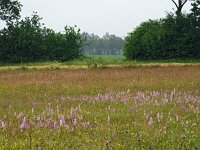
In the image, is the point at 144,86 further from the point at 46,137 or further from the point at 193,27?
the point at 193,27

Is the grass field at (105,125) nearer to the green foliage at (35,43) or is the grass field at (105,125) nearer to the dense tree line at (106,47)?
the green foliage at (35,43)

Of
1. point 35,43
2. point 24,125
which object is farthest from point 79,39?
point 24,125

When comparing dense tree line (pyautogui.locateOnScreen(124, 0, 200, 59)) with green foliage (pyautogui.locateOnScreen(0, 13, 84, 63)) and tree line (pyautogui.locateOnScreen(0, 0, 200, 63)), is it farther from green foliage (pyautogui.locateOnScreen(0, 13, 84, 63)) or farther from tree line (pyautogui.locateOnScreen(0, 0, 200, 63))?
green foliage (pyautogui.locateOnScreen(0, 13, 84, 63))

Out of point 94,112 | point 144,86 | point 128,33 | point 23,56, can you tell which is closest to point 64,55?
point 23,56

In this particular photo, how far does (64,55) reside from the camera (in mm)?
44094

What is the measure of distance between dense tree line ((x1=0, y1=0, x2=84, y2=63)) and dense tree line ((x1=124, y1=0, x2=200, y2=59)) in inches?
273

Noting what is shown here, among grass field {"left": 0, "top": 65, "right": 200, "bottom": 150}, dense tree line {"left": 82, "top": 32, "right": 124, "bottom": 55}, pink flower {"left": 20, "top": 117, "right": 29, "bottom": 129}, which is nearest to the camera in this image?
grass field {"left": 0, "top": 65, "right": 200, "bottom": 150}

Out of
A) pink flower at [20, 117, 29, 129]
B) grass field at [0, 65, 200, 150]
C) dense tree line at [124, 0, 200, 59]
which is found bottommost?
grass field at [0, 65, 200, 150]

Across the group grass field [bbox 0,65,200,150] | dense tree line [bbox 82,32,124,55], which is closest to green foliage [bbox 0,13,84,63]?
grass field [bbox 0,65,200,150]

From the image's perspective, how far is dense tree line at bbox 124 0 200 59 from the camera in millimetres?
40344

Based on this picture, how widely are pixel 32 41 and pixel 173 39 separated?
14326mm

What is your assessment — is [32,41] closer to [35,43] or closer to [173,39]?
[35,43]

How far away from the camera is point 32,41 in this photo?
42.9m

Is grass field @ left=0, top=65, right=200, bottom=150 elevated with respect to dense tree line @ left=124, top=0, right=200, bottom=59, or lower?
lower
